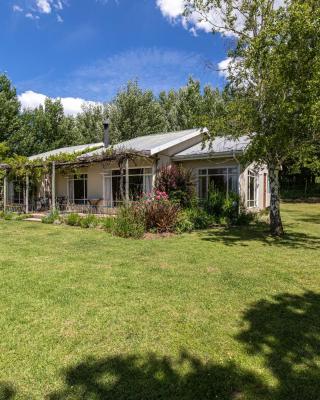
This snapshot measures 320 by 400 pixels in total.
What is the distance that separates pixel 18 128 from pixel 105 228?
25202 millimetres

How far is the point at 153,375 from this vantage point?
10.3 feet

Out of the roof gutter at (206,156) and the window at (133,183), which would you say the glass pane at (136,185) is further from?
the roof gutter at (206,156)

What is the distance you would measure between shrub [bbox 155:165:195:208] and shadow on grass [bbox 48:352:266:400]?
11473mm

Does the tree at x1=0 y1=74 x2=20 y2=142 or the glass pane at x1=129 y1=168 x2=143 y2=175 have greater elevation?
the tree at x1=0 y1=74 x2=20 y2=142

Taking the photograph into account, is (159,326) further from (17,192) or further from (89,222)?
(17,192)

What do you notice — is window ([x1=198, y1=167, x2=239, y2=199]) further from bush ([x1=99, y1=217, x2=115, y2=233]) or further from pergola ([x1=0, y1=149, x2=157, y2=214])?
bush ([x1=99, y1=217, x2=115, y2=233])

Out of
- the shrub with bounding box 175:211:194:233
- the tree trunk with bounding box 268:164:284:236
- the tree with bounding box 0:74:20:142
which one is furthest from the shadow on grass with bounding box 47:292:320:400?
the tree with bounding box 0:74:20:142

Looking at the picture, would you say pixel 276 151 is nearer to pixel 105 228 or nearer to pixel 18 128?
pixel 105 228

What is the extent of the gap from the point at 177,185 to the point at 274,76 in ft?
21.9

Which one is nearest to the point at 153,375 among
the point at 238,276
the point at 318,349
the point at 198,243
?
the point at 318,349

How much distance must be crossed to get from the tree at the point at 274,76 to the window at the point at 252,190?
17.8 feet

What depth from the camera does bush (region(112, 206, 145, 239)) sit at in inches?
426

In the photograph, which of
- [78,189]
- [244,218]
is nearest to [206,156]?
[244,218]

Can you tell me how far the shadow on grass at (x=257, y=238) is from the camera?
9.74 metres
